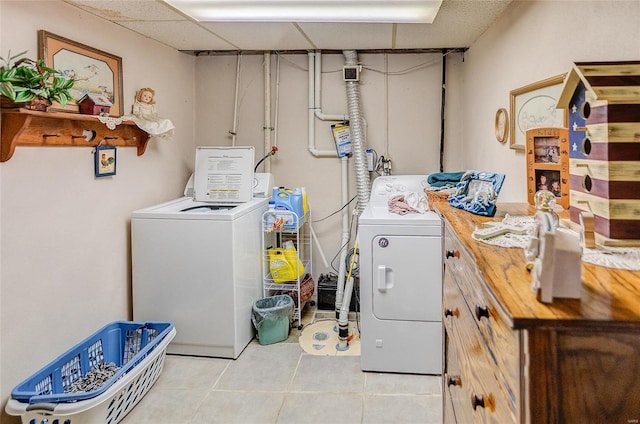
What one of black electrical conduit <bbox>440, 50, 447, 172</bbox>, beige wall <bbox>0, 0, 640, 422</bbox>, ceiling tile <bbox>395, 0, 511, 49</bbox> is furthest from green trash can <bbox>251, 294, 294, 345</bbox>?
ceiling tile <bbox>395, 0, 511, 49</bbox>

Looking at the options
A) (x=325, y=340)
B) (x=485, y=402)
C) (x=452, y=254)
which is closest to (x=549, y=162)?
(x=452, y=254)

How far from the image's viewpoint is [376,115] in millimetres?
3689

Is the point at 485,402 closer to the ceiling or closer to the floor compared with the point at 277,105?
closer to the floor

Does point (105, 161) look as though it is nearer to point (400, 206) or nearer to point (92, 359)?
point (92, 359)

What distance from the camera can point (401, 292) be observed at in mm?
2582

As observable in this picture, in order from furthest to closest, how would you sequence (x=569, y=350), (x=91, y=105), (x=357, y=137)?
(x=357, y=137), (x=91, y=105), (x=569, y=350)

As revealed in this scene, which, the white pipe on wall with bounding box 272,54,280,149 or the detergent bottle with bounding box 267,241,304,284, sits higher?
the white pipe on wall with bounding box 272,54,280,149

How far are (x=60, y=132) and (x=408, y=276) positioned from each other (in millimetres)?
2089

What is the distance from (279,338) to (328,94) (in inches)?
81.3

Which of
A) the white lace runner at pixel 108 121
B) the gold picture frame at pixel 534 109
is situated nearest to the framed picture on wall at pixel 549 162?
the gold picture frame at pixel 534 109

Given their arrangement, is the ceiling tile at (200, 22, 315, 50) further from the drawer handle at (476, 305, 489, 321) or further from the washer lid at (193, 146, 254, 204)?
the drawer handle at (476, 305, 489, 321)

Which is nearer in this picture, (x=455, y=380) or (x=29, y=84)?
(x=455, y=380)

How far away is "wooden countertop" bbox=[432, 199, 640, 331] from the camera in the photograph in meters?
0.59

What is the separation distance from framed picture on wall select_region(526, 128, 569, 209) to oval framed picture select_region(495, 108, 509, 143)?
2.87 feet
